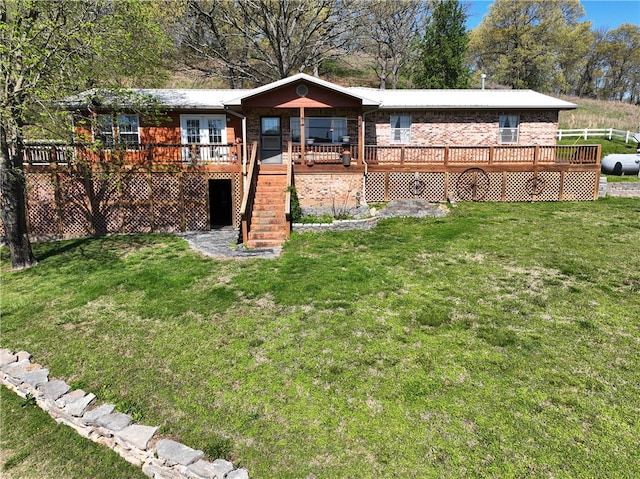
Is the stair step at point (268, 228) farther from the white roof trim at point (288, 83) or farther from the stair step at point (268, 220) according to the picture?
the white roof trim at point (288, 83)

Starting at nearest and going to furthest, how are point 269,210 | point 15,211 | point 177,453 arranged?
point 177,453 < point 15,211 < point 269,210

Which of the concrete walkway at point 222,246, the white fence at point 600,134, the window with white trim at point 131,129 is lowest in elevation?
the concrete walkway at point 222,246

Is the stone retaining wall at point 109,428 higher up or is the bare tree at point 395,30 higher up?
the bare tree at point 395,30

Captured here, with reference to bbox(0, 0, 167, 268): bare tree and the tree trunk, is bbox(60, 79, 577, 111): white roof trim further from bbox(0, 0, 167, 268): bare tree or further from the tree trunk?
the tree trunk

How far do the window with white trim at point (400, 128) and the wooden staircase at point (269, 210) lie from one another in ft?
19.4

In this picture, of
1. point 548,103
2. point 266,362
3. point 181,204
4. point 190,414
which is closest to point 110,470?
point 190,414

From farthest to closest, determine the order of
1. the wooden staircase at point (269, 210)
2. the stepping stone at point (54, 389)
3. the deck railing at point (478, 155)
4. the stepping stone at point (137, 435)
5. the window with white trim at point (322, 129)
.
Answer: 1. the window with white trim at point (322, 129)
2. the deck railing at point (478, 155)
3. the wooden staircase at point (269, 210)
4. the stepping stone at point (54, 389)
5. the stepping stone at point (137, 435)

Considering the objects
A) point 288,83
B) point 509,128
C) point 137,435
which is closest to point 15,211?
point 137,435

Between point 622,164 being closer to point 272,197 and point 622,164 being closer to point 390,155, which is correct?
point 390,155

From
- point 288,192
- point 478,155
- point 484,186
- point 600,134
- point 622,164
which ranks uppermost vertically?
point 600,134

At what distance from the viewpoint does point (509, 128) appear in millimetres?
18266

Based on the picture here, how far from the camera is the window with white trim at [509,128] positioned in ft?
59.7

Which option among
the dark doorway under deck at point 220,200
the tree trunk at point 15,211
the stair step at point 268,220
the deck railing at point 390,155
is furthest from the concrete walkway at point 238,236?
the tree trunk at point 15,211

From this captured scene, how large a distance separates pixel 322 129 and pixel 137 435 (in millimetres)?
14592
